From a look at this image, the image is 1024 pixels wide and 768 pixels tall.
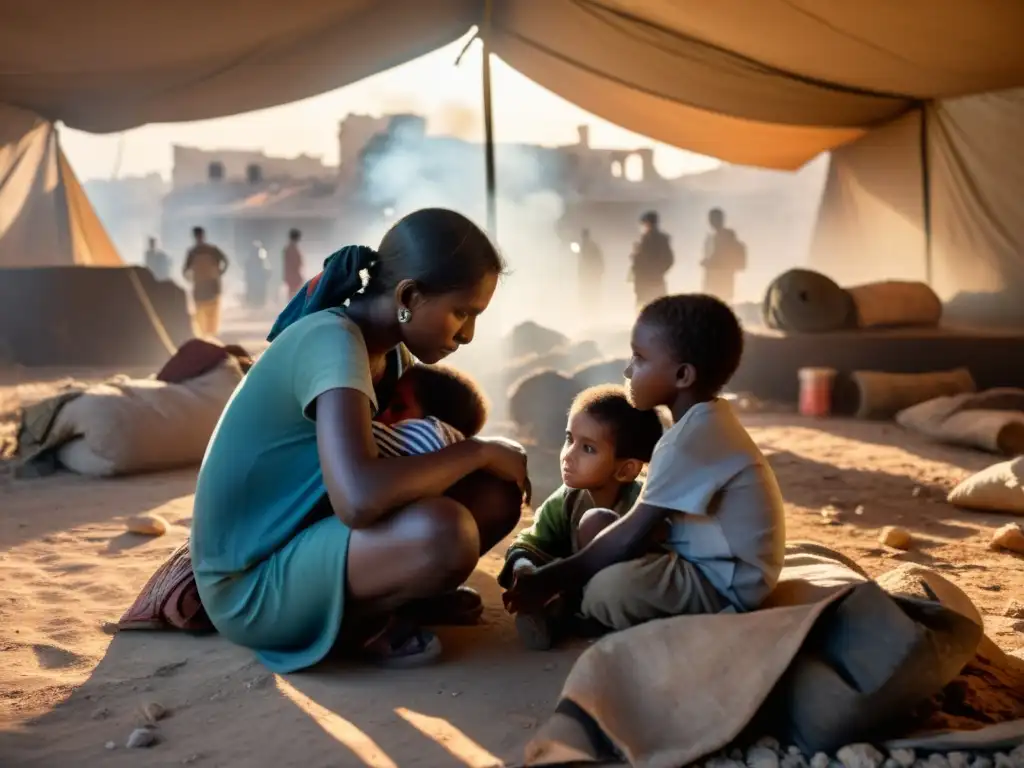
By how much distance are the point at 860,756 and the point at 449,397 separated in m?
1.41

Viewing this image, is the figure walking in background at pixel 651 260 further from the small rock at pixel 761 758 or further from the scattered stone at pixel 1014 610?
the small rock at pixel 761 758

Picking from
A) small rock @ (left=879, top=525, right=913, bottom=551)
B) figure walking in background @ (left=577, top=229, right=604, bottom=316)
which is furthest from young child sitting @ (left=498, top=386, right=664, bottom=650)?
figure walking in background @ (left=577, top=229, right=604, bottom=316)

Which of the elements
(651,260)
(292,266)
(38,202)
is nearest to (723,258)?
(651,260)

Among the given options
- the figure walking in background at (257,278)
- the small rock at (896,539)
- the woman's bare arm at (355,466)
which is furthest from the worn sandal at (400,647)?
the figure walking in background at (257,278)

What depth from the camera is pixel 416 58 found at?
7.67 meters

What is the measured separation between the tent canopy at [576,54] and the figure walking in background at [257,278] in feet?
42.0

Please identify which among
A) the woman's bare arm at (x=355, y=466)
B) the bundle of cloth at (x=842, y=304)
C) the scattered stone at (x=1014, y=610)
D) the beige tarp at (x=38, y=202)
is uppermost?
the beige tarp at (x=38, y=202)

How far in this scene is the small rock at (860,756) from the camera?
5.35 feet

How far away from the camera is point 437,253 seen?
6.62 ft

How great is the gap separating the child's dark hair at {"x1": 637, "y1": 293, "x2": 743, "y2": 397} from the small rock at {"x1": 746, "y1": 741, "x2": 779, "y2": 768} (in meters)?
0.77

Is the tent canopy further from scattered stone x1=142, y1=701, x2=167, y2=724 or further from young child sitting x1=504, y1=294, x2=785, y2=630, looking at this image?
scattered stone x1=142, y1=701, x2=167, y2=724

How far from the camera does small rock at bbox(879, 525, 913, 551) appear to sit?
3.28 meters

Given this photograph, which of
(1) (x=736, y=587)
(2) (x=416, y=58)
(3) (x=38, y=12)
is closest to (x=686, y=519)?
(1) (x=736, y=587)

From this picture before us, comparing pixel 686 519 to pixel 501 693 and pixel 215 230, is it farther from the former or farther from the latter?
pixel 215 230
